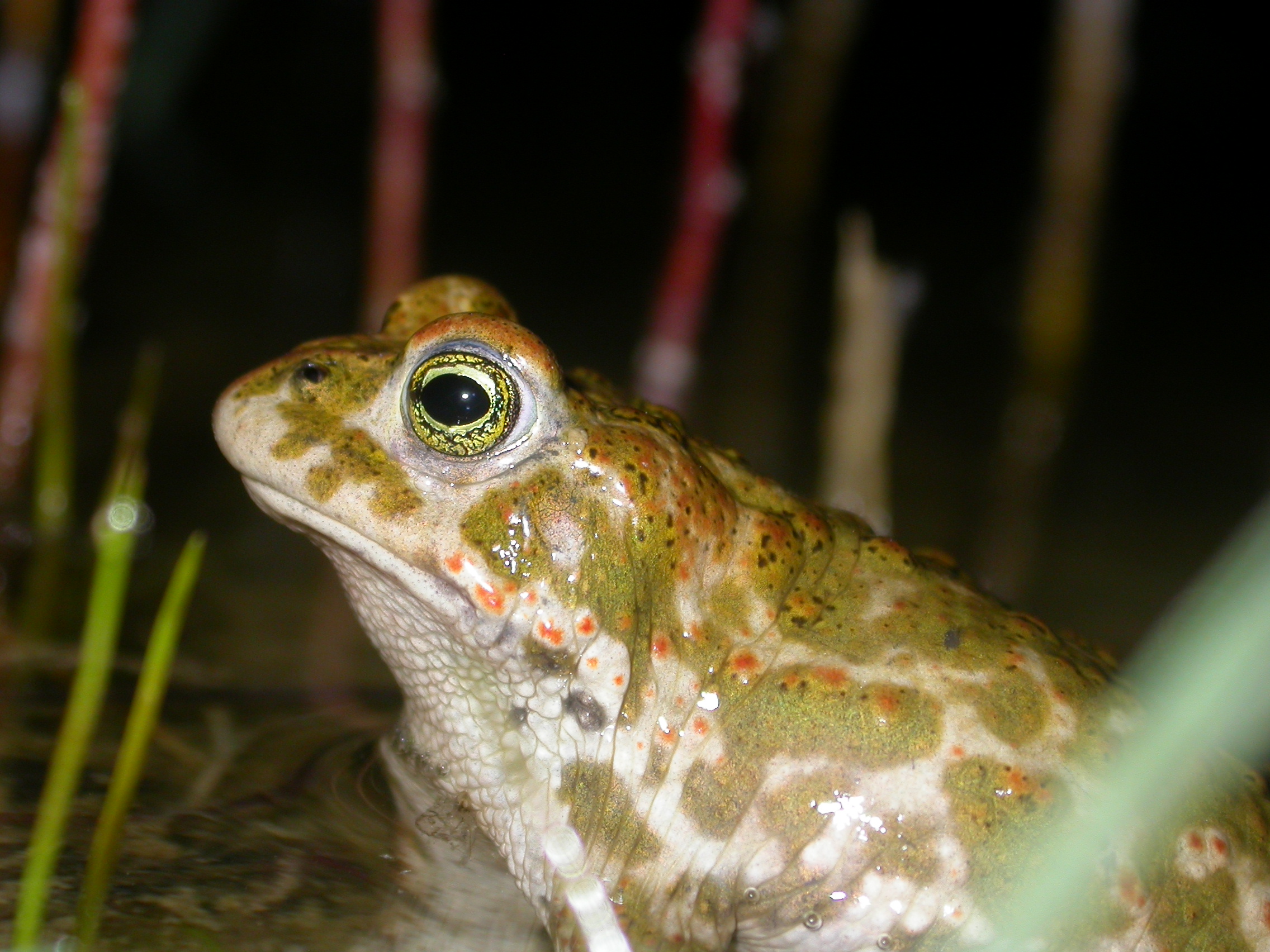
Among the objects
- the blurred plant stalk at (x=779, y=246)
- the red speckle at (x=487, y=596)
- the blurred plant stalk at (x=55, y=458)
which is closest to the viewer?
the red speckle at (x=487, y=596)

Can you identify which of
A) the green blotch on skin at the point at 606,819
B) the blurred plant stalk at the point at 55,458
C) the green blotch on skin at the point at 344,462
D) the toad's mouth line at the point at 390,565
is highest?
the green blotch on skin at the point at 344,462

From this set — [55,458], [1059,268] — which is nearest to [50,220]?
[55,458]

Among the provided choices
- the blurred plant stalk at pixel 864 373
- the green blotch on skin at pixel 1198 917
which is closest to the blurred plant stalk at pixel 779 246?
the blurred plant stalk at pixel 864 373

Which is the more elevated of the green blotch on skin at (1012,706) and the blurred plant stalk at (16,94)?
the green blotch on skin at (1012,706)

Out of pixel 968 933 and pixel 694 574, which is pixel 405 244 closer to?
pixel 694 574

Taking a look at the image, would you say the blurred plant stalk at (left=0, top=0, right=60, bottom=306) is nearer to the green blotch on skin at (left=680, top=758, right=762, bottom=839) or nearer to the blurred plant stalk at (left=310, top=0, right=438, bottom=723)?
the blurred plant stalk at (left=310, top=0, right=438, bottom=723)

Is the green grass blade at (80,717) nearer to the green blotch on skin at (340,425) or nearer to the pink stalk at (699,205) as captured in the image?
the green blotch on skin at (340,425)

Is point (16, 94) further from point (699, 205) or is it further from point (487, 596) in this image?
point (487, 596)

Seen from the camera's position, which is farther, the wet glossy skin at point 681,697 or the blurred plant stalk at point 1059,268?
the blurred plant stalk at point 1059,268
